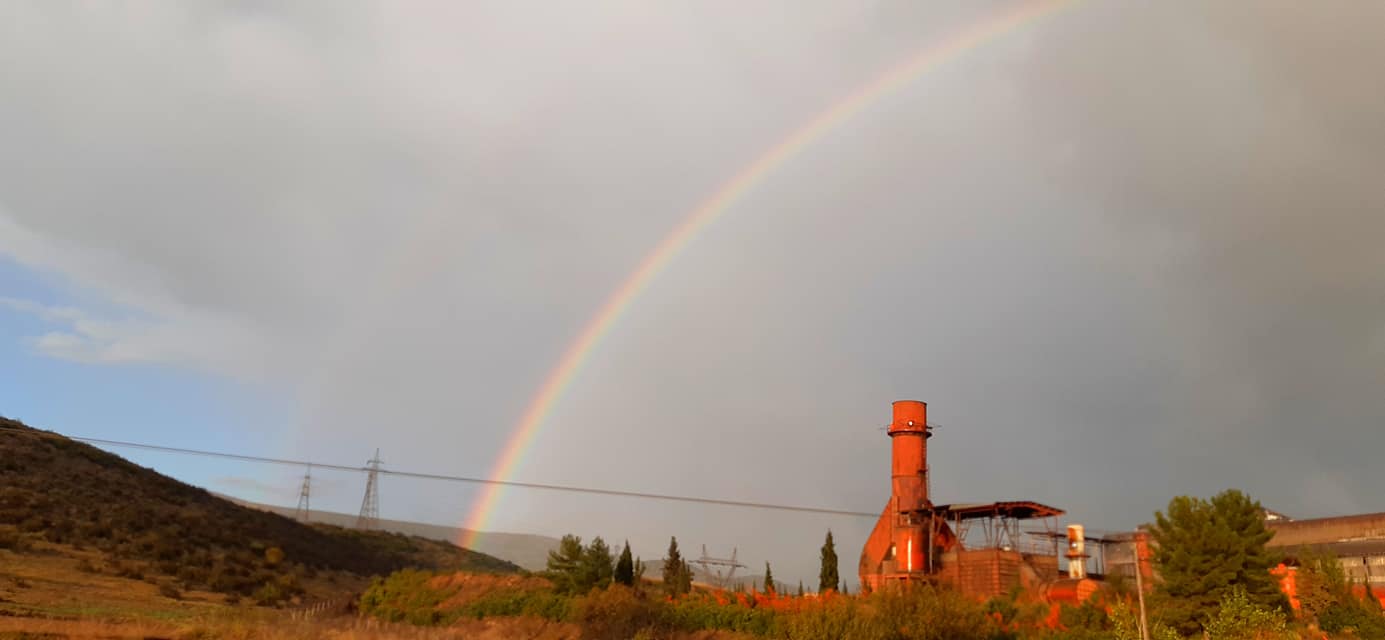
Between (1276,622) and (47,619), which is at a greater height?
(1276,622)

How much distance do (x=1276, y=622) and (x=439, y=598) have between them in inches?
1920

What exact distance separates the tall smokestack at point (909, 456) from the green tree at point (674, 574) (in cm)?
1600

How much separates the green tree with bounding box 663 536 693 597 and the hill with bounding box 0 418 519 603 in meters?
25.3

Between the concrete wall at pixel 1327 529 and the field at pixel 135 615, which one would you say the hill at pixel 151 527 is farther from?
the concrete wall at pixel 1327 529

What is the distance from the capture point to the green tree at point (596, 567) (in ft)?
168

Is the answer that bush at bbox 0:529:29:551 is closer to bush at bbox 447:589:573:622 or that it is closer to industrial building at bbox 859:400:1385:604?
bush at bbox 447:589:573:622

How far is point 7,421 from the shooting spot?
74875 millimetres

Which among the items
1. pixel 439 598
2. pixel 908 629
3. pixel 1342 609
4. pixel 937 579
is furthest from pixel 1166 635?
pixel 439 598

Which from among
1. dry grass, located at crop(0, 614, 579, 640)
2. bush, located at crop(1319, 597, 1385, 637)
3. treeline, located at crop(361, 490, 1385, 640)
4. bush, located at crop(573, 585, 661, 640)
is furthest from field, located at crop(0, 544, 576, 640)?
bush, located at crop(1319, 597, 1385, 637)

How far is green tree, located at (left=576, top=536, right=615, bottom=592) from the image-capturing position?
168 ft

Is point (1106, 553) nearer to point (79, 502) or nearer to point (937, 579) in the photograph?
point (937, 579)

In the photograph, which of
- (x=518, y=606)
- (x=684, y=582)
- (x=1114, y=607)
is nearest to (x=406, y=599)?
(x=518, y=606)

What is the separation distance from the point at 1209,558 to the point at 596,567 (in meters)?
32.3

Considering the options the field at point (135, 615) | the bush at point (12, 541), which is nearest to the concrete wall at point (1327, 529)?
the field at point (135, 615)
